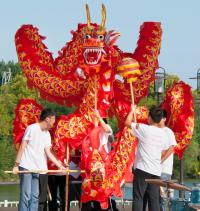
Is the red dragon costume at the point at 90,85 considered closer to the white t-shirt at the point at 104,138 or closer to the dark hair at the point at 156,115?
the white t-shirt at the point at 104,138

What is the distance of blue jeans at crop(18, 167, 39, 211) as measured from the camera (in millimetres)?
12312

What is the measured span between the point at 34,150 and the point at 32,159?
128mm

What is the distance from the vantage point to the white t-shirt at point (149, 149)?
11.4 meters

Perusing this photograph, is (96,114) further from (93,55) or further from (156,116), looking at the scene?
(156,116)

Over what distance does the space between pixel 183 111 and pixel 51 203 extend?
2.51m

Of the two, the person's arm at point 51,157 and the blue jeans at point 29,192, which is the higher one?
the person's arm at point 51,157

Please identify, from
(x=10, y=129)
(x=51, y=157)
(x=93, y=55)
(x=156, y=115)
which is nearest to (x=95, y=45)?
(x=93, y=55)

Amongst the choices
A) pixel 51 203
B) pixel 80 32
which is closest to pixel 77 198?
pixel 51 203

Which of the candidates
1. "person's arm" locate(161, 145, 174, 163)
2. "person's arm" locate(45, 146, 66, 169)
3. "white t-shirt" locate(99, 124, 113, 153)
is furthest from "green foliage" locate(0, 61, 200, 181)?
"person's arm" locate(161, 145, 174, 163)

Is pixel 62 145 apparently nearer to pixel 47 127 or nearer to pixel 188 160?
pixel 47 127

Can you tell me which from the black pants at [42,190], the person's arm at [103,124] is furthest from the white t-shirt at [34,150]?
the person's arm at [103,124]

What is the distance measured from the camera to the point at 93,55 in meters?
13.0

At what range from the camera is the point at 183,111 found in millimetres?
13969

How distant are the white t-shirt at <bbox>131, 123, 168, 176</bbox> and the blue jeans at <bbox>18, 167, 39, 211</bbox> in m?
1.58
